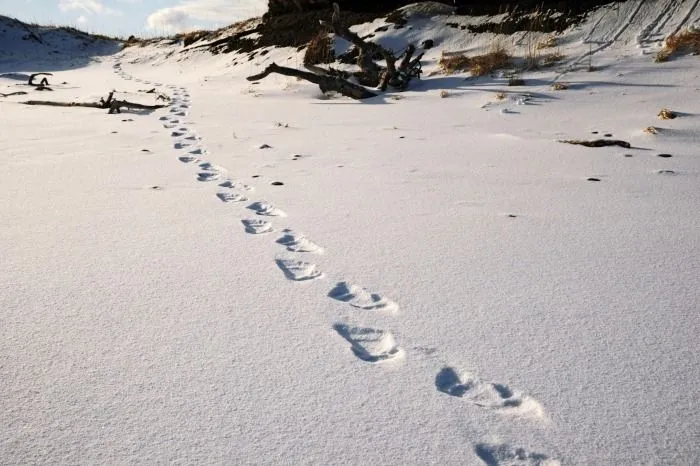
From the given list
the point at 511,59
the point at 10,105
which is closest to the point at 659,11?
the point at 511,59

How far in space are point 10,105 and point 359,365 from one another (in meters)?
7.00

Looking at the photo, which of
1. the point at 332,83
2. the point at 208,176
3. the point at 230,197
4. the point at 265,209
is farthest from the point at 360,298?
the point at 332,83

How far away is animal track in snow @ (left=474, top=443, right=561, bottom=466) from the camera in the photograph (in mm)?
843

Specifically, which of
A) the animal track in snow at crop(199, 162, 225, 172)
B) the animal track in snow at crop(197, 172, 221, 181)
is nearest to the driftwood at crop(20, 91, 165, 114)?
the animal track in snow at crop(199, 162, 225, 172)

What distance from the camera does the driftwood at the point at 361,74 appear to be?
573 cm

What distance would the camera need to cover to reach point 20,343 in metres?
1.15

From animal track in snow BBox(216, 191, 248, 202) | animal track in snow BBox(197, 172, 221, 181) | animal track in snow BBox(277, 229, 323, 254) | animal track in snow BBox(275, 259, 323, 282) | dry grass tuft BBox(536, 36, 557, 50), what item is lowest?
animal track in snow BBox(275, 259, 323, 282)

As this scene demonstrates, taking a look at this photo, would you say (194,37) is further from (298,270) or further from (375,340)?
(375,340)

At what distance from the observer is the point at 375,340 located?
1203 millimetres

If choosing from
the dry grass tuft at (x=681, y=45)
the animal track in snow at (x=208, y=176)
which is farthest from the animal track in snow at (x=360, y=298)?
the dry grass tuft at (x=681, y=45)

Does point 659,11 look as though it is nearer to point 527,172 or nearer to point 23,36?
point 527,172

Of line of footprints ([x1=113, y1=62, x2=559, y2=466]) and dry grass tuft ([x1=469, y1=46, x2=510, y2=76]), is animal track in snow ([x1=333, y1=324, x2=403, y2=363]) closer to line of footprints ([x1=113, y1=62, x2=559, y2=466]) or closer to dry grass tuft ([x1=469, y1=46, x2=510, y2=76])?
line of footprints ([x1=113, y1=62, x2=559, y2=466])

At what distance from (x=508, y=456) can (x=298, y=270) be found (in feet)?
3.04

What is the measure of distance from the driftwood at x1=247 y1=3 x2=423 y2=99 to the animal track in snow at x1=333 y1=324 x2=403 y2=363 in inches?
190
